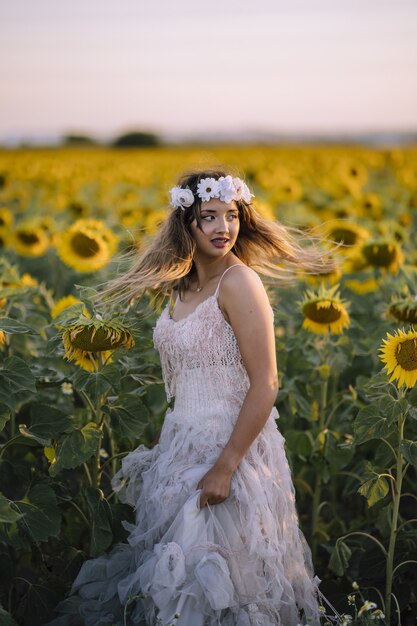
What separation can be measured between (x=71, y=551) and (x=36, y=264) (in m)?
4.07

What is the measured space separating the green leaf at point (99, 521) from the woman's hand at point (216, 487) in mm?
459

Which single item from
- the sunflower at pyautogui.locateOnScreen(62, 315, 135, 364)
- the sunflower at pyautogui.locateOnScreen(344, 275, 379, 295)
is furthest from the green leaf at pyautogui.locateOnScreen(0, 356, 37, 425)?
the sunflower at pyautogui.locateOnScreen(344, 275, 379, 295)

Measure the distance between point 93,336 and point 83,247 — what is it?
6.52 feet

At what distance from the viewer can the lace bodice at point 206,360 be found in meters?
2.52

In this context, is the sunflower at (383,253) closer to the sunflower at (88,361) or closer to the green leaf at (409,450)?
the green leaf at (409,450)

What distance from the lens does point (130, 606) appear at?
252 cm

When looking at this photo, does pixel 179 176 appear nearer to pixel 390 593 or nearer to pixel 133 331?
pixel 133 331

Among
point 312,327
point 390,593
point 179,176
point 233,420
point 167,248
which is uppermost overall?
point 179,176

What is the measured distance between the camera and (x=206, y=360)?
2557 millimetres

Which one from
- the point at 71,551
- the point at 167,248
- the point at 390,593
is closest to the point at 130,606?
the point at 71,551

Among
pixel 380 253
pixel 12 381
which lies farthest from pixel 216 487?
pixel 380 253

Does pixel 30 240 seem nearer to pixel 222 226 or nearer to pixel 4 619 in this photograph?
pixel 222 226

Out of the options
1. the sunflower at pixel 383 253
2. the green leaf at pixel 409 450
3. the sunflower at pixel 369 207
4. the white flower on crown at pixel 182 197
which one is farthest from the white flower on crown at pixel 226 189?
the sunflower at pixel 369 207

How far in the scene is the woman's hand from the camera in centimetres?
238
